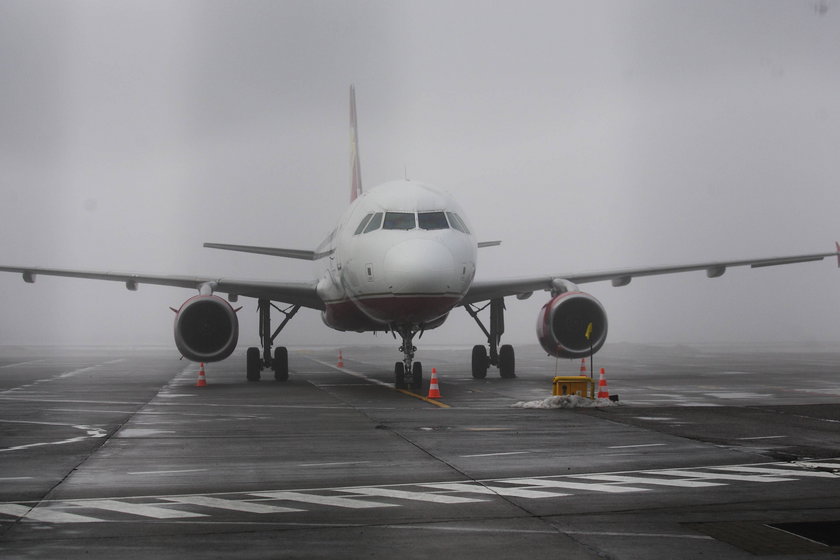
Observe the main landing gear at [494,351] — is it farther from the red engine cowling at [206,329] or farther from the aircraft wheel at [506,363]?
the red engine cowling at [206,329]

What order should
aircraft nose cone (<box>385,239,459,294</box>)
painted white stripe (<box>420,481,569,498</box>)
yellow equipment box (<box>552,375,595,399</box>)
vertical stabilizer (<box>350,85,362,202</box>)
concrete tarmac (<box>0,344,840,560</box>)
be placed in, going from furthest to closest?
vertical stabilizer (<box>350,85,362,202</box>) < aircraft nose cone (<box>385,239,459,294</box>) < yellow equipment box (<box>552,375,595,399</box>) < painted white stripe (<box>420,481,569,498</box>) < concrete tarmac (<box>0,344,840,560</box>)

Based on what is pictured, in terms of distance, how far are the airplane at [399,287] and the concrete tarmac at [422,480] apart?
3.45 metres

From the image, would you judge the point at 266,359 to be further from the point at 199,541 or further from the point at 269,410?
the point at 199,541

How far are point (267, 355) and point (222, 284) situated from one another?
2715 millimetres

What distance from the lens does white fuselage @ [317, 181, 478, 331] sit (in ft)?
63.0

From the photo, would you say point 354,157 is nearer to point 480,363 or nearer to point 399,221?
point 480,363

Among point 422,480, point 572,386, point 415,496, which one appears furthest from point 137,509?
point 572,386

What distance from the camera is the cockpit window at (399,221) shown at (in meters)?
20.0

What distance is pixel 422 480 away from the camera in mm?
8289

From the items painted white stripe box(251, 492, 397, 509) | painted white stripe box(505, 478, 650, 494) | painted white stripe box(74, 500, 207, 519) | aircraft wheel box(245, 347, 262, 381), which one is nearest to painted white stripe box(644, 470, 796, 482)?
painted white stripe box(505, 478, 650, 494)

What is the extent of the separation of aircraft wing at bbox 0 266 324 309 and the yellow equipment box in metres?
10.3

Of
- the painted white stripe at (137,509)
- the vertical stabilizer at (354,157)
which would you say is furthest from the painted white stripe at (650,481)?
the vertical stabilizer at (354,157)

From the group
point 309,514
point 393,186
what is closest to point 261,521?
point 309,514

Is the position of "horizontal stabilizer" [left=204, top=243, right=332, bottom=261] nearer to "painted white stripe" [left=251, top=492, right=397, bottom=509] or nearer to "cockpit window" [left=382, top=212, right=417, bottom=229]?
"cockpit window" [left=382, top=212, right=417, bottom=229]
